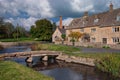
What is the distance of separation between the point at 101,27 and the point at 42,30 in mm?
41789

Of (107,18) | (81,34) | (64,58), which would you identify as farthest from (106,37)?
(64,58)

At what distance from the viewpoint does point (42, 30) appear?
84625 mm

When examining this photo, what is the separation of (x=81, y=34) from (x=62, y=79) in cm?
3643

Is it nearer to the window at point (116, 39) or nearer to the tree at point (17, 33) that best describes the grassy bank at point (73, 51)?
the window at point (116, 39)

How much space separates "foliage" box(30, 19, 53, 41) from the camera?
8481cm

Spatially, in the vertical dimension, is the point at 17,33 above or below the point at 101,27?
above

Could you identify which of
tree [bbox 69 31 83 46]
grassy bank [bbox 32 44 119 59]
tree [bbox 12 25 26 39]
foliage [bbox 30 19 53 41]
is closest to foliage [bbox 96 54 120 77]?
grassy bank [bbox 32 44 119 59]

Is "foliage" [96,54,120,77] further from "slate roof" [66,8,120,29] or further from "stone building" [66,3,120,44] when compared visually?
"slate roof" [66,8,120,29]

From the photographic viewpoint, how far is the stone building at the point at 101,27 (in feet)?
145

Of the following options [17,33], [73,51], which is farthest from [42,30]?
[73,51]

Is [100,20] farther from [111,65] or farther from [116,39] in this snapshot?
[111,65]

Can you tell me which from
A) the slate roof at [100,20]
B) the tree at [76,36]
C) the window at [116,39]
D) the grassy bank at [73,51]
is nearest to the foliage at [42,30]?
the slate roof at [100,20]

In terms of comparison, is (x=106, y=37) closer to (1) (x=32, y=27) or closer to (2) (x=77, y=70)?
(2) (x=77, y=70)

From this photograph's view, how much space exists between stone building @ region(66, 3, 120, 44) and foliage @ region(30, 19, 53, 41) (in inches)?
1102
